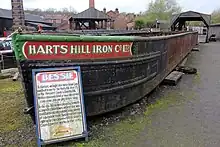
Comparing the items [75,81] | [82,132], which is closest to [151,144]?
[82,132]

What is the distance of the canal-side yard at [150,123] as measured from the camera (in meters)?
3.04

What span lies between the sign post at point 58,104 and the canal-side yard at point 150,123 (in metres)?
0.20

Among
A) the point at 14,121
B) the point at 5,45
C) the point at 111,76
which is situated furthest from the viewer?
the point at 5,45

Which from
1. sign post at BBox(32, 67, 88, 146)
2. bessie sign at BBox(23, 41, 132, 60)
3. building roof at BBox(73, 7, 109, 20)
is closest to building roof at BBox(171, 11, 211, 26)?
building roof at BBox(73, 7, 109, 20)

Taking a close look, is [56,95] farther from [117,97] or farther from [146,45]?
[146,45]

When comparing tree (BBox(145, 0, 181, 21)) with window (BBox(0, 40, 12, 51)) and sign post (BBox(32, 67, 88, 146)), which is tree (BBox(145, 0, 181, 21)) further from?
sign post (BBox(32, 67, 88, 146))

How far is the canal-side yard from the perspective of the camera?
3.04m

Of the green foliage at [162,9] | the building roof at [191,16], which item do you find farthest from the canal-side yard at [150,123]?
the green foliage at [162,9]

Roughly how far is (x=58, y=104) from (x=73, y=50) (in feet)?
2.30

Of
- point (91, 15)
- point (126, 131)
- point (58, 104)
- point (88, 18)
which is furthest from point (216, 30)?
point (58, 104)

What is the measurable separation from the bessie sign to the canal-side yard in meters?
1.04

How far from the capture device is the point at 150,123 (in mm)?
3605

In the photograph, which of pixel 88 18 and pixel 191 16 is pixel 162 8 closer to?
pixel 191 16

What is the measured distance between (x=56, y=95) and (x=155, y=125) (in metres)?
1.57
